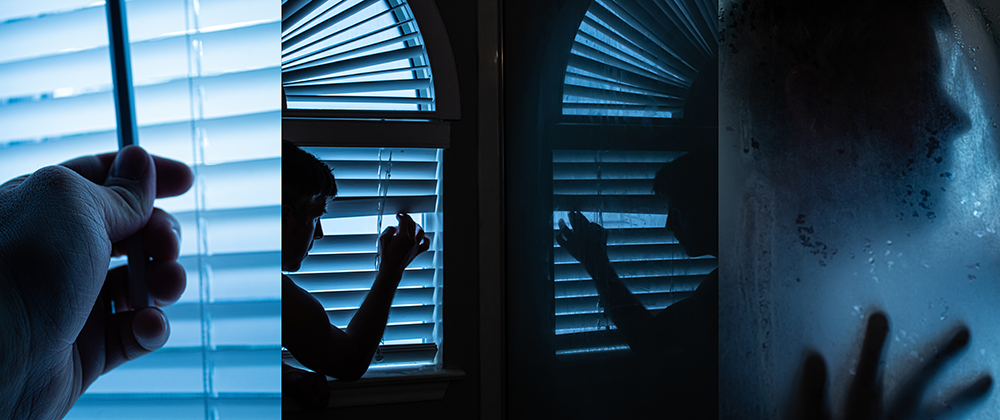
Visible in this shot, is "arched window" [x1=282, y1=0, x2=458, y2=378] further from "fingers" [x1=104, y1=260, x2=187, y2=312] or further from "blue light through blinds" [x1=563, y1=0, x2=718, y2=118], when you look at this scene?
"fingers" [x1=104, y1=260, x2=187, y2=312]

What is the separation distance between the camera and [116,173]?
14.0 inches

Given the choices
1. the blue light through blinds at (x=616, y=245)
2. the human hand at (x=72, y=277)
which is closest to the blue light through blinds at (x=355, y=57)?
the blue light through blinds at (x=616, y=245)

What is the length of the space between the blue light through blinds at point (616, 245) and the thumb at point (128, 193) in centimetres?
38

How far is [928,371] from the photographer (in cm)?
22

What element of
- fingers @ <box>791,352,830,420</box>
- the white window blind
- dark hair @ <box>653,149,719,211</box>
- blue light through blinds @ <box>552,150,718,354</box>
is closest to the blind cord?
the white window blind

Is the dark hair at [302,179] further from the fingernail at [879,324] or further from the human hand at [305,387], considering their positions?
the fingernail at [879,324]

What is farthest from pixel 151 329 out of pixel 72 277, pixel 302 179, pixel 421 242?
pixel 421 242

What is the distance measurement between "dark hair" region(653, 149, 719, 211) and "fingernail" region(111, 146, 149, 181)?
0.37 metres

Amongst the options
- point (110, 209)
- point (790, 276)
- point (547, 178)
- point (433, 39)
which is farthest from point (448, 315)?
point (790, 276)

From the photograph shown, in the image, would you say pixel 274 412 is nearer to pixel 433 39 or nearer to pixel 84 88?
pixel 84 88

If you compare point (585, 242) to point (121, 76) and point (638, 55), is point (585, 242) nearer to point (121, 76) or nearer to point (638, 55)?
point (638, 55)

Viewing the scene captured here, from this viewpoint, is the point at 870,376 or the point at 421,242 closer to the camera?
the point at 870,376

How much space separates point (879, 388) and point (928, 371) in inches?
1.0

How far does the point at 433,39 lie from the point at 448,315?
545mm
